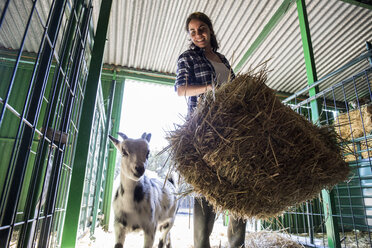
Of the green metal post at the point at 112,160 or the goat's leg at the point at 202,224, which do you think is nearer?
the goat's leg at the point at 202,224

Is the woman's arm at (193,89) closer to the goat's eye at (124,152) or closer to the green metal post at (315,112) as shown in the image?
the goat's eye at (124,152)

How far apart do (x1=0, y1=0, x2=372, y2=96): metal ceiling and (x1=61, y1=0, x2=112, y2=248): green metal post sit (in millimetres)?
1626

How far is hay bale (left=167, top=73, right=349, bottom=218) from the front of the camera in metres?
1.16

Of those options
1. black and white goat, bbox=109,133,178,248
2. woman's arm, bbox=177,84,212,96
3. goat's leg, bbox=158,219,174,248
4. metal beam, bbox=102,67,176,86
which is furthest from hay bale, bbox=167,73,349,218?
metal beam, bbox=102,67,176,86

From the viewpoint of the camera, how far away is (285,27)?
504 centimetres

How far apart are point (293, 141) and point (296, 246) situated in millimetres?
2085

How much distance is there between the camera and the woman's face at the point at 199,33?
1.91 meters

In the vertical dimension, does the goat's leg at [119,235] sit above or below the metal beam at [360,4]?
below

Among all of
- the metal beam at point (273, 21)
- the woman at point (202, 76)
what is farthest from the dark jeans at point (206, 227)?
the metal beam at point (273, 21)

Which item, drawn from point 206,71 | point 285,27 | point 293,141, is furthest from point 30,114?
point 285,27

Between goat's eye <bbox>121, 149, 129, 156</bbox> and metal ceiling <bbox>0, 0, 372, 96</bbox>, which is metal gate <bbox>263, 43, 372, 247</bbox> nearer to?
metal ceiling <bbox>0, 0, 372, 96</bbox>

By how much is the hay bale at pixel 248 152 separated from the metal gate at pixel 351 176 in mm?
359

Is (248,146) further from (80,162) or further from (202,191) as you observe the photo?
(80,162)

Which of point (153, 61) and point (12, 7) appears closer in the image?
point (12, 7)
